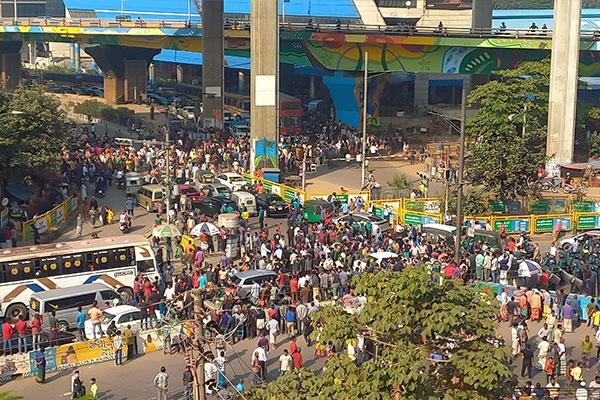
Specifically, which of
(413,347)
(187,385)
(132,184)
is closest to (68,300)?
(187,385)

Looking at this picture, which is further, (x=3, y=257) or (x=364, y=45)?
(x=364, y=45)

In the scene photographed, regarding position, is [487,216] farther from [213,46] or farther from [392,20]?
[392,20]

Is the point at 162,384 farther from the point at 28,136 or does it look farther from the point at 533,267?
the point at 28,136

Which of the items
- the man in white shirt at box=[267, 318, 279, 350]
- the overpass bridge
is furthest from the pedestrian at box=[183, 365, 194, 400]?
the overpass bridge

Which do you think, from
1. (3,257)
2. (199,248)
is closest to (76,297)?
(3,257)

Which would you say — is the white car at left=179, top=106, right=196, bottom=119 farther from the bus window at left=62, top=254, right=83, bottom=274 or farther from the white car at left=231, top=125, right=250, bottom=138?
A: the bus window at left=62, top=254, right=83, bottom=274

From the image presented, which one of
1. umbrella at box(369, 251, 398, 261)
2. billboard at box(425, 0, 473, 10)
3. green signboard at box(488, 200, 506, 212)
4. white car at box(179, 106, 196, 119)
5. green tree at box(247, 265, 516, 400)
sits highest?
billboard at box(425, 0, 473, 10)
